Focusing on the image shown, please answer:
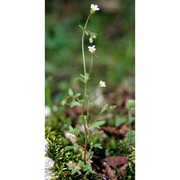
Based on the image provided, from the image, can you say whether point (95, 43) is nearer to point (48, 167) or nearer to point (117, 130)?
point (117, 130)

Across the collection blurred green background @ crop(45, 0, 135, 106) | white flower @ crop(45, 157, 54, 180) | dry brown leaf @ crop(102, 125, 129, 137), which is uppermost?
blurred green background @ crop(45, 0, 135, 106)

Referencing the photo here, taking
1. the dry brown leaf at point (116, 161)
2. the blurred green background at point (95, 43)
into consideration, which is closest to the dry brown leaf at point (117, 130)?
the dry brown leaf at point (116, 161)

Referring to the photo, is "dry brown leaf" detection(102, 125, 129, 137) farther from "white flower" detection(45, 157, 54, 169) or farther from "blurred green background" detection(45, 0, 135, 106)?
"blurred green background" detection(45, 0, 135, 106)

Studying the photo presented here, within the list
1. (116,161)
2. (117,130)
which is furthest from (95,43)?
(116,161)

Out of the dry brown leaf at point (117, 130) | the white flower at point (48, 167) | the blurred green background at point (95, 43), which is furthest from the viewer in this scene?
the blurred green background at point (95, 43)

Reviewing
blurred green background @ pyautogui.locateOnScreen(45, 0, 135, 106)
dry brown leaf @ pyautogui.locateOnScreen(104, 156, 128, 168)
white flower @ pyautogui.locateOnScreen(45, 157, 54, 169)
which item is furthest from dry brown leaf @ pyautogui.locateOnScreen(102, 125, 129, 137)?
blurred green background @ pyautogui.locateOnScreen(45, 0, 135, 106)

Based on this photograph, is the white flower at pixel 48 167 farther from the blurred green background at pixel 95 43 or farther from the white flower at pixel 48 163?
the blurred green background at pixel 95 43

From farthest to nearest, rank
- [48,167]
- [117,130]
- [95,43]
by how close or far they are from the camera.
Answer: [95,43], [117,130], [48,167]
